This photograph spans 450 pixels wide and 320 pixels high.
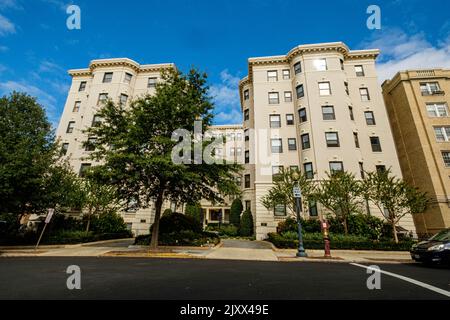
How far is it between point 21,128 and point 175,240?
15999mm

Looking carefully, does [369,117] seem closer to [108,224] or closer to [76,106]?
[108,224]

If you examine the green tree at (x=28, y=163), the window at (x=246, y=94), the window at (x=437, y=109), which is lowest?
the green tree at (x=28, y=163)

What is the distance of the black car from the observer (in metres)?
8.68

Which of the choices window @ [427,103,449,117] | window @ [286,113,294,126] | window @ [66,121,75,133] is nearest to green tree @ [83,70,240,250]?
window @ [286,113,294,126]

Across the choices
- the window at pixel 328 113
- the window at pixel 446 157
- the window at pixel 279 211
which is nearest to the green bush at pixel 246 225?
the window at pixel 279 211

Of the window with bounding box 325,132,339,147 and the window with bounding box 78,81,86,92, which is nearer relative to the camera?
the window with bounding box 325,132,339,147

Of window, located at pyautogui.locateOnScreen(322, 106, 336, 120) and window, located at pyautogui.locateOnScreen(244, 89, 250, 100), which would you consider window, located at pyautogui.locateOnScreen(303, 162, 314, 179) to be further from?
window, located at pyautogui.locateOnScreen(244, 89, 250, 100)

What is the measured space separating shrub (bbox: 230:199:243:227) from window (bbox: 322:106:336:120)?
1480 cm

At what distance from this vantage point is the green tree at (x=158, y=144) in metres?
12.7

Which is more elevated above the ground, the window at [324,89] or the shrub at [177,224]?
the window at [324,89]

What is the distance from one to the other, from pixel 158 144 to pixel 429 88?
3322cm

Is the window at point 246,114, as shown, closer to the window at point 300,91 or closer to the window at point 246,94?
the window at point 246,94

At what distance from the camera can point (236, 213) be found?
1121 inches
